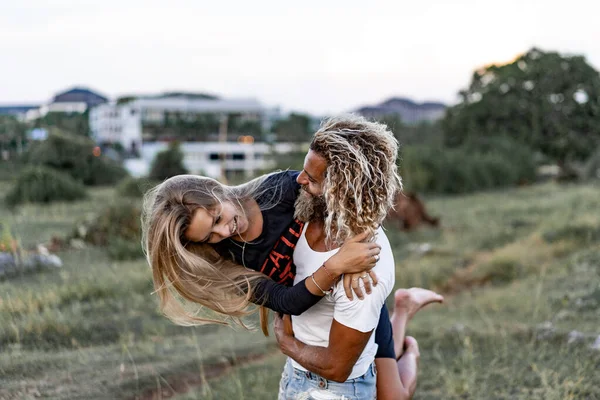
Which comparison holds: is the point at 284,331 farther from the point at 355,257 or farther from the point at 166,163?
the point at 166,163

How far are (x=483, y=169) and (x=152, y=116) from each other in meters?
32.5

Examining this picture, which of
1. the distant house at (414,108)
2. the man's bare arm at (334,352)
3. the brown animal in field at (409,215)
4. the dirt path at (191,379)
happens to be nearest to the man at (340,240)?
the man's bare arm at (334,352)

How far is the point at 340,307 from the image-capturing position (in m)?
2.26

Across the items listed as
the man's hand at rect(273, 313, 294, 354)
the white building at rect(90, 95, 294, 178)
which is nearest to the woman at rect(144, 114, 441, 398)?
the man's hand at rect(273, 313, 294, 354)

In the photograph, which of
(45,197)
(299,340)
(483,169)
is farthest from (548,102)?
(299,340)

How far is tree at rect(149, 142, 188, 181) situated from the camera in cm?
2857

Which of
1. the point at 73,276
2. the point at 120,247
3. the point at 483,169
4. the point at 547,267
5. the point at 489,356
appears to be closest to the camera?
the point at 489,356

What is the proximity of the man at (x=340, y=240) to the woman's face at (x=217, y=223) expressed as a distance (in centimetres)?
24

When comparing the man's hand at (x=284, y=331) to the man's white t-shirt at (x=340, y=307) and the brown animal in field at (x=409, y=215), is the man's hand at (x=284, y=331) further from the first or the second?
the brown animal in field at (x=409, y=215)

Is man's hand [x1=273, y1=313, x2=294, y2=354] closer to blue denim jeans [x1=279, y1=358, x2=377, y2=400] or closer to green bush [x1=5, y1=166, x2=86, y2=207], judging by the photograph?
blue denim jeans [x1=279, y1=358, x2=377, y2=400]

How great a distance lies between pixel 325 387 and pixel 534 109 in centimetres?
3270

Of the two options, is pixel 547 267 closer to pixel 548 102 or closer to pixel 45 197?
pixel 45 197

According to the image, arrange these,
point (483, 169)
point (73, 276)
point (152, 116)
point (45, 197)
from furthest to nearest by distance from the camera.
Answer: point (152, 116)
point (483, 169)
point (45, 197)
point (73, 276)

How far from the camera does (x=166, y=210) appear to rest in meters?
2.45
